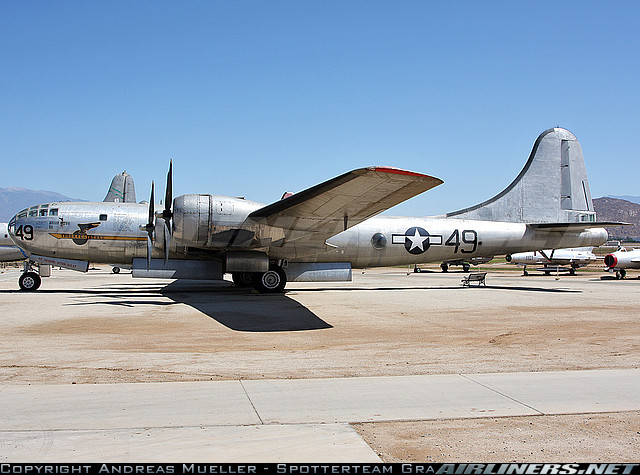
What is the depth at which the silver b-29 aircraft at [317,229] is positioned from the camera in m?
16.1

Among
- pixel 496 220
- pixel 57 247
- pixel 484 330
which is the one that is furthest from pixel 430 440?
pixel 496 220

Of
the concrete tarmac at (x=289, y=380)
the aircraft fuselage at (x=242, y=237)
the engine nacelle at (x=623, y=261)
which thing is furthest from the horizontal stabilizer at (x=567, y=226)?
the engine nacelle at (x=623, y=261)

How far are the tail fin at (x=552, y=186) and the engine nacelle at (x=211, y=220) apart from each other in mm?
10986

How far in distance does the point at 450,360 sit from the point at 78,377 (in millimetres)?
5566

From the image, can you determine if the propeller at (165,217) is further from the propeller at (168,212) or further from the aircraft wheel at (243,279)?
the aircraft wheel at (243,279)

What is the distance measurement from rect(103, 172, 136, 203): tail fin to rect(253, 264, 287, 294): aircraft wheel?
17.2m

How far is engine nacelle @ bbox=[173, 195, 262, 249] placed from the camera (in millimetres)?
16938

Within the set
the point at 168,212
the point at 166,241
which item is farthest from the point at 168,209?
the point at 166,241

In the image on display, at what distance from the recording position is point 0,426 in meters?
4.91

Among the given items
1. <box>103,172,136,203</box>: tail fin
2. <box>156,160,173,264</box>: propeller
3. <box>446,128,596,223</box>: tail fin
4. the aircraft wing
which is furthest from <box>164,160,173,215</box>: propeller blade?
<box>103,172,136,203</box>: tail fin

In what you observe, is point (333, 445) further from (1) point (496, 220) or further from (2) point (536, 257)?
(2) point (536, 257)

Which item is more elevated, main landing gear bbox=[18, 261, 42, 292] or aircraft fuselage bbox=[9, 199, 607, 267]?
aircraft fuselage bbox=[9, 199, 607, 267]

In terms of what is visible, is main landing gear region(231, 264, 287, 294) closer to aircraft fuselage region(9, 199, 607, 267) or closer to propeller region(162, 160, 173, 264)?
aircraft fuselage region(9, 199, 607, 267)

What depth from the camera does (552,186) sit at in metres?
24.7
